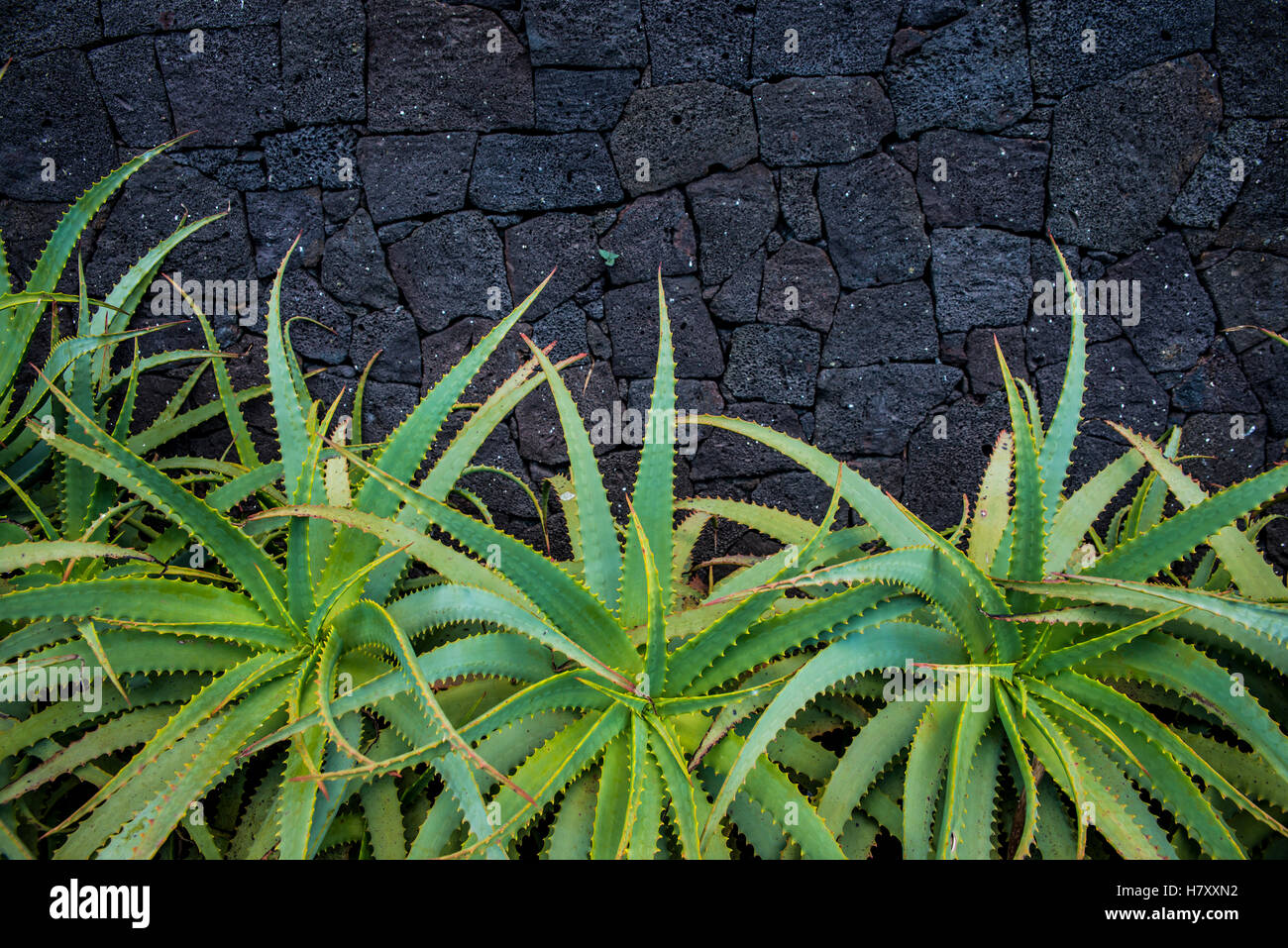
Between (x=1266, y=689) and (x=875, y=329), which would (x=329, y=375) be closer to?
(x=875, y=329)

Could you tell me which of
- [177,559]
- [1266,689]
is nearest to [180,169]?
[177,559]

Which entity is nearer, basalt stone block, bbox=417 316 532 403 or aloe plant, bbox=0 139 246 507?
aloe plant, bbox=0 139 246 507

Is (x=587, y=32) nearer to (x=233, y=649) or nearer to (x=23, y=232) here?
(x=23, y=232)

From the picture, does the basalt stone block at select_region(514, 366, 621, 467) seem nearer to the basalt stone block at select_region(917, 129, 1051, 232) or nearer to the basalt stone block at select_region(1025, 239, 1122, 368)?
the basalt stone block at select_region(917, 129, 1051, 232)

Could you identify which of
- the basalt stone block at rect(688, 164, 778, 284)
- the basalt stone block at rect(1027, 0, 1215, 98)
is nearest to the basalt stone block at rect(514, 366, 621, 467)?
the basalt stone block at rect(688, 164, 778, 284)

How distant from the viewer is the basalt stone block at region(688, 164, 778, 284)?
258cm

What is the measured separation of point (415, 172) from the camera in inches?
102

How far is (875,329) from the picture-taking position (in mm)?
2605

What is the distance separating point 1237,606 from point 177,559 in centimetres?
228

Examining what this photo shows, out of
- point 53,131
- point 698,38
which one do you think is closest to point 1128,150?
point 698,38

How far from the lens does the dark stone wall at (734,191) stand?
99.3 inches

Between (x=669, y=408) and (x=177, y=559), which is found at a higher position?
(x=669, y=408)

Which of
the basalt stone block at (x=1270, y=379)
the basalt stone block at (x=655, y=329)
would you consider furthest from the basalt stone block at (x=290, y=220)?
the basalt stone block at (x=1270, y=379)

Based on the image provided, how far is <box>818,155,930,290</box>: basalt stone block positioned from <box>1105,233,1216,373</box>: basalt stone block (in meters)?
0.67
